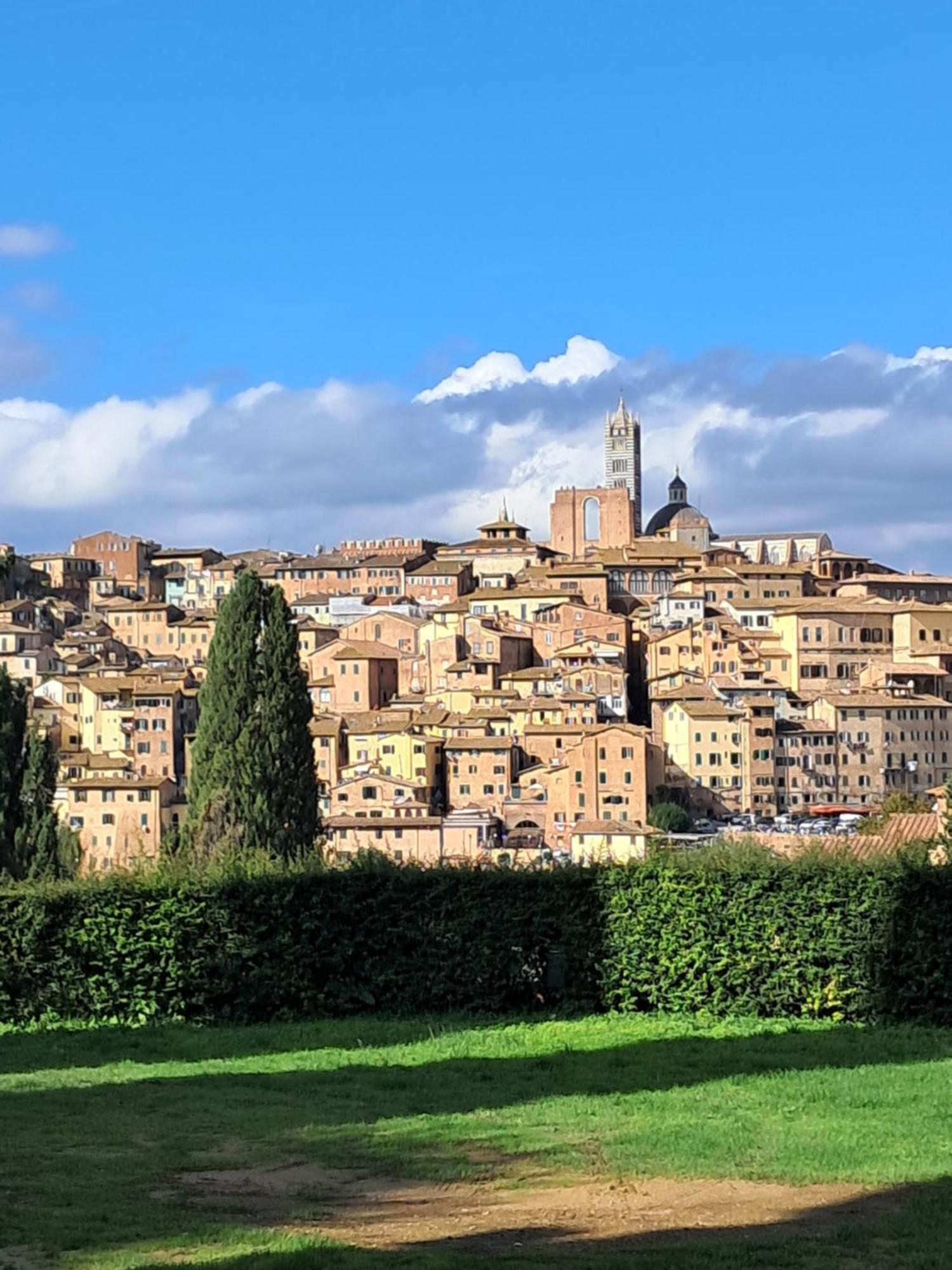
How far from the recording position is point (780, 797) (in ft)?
244

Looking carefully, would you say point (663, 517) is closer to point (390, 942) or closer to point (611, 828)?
point (611, 828)

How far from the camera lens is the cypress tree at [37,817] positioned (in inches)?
1082

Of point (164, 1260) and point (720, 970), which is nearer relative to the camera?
point (164, 1260)

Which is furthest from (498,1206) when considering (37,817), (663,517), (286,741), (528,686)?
(663,517)

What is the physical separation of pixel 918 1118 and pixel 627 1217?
254 centimetres

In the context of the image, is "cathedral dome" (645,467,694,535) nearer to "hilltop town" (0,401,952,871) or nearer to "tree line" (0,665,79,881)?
"hilltop town" (0,401,952,871)

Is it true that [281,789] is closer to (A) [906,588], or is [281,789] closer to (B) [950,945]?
(B) [950,945]

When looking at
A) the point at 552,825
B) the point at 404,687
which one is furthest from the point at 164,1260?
the point at 404,687

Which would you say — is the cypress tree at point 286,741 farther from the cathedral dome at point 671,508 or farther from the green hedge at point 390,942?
the cathedral dome at point 671,508

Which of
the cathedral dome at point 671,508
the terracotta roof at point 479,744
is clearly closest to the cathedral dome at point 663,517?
the cathedral dome at point 671,508

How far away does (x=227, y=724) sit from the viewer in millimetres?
27500

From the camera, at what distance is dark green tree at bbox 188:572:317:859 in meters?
26.3

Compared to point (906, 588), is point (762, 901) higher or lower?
lower

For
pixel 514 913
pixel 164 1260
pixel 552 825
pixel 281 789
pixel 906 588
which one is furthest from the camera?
pixel 906 588
